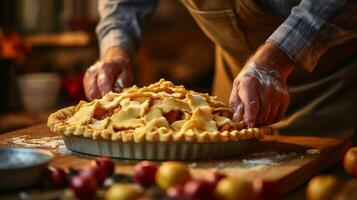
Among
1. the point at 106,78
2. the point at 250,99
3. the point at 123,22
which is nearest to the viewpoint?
the point at 250,99

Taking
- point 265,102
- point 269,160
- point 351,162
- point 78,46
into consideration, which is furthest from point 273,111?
point 78,46

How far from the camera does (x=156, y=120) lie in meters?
1.81

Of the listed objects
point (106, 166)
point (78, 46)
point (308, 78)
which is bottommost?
point (78, 46)

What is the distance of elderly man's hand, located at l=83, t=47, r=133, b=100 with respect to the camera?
236 cm

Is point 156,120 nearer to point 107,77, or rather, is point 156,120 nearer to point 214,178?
point 214,178

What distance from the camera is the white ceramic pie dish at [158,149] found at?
1742 mm

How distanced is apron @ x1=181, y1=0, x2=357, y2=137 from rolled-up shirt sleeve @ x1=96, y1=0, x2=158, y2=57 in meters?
0.26

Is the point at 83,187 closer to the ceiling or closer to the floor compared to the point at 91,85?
closer to the ceiling

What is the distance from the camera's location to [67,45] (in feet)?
16.5

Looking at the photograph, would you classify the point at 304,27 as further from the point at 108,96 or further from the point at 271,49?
the point at 108,96

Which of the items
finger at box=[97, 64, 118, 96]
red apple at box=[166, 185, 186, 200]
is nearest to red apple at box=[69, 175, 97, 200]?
red apple at box=[166, 185, 186, 200]

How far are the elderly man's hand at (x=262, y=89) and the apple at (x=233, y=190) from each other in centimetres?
54

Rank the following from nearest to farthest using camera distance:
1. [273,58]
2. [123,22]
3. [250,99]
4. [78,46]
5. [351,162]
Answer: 1. [351,162]
2. [250,99]
3. [273,58]
4. [123,22]
5. [78,46]

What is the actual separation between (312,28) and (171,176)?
742 millimetres
